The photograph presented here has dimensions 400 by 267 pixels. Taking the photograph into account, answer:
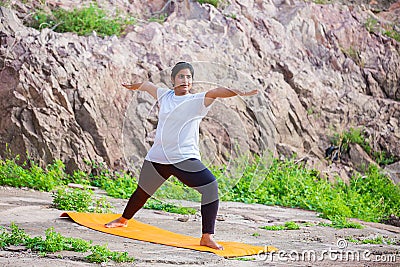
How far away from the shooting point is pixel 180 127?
4520 millimetres

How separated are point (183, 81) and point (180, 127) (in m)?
0.36

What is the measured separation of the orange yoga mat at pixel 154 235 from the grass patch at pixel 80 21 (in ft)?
15.2

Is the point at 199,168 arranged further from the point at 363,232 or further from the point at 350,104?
the point at 350,104

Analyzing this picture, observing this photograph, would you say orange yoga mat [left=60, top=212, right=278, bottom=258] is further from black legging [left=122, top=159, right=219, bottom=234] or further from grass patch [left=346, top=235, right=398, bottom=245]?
grass patch [left=346, top=235, right=398, bottom=245]

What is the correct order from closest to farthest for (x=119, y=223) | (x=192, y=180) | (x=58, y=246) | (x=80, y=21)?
(x=58, y=246)
(x=192, y=180)
(x=119, y=223)
(x=80, y=21)

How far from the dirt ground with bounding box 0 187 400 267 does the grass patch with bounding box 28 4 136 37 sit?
3.34 metres

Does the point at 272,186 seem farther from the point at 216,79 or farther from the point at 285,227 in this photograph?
the point at 285,227

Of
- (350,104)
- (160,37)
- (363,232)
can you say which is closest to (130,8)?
(160,37)

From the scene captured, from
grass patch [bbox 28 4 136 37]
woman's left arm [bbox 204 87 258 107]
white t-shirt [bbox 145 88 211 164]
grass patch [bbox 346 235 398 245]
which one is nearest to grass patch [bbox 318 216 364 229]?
grass patch [bbox 346 235 398 245]

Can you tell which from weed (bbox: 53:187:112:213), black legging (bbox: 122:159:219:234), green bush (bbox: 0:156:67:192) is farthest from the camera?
green bush (bbox: 0:156:67:192)

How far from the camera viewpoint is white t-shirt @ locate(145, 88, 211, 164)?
4500mm

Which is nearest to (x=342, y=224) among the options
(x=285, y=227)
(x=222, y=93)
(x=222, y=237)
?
(x=285, y=227)

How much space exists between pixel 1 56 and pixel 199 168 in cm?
463

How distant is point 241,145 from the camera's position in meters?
8.87
